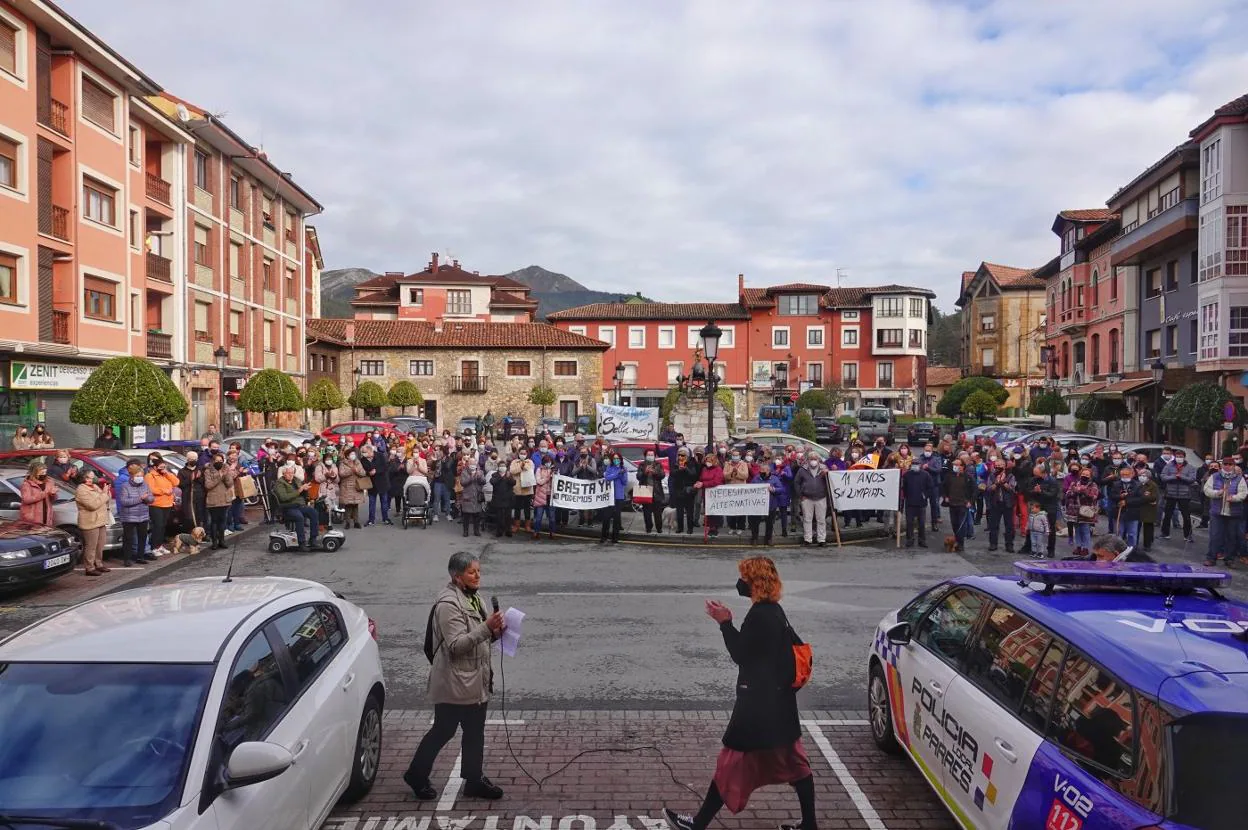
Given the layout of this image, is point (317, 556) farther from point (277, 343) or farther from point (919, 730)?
point (277, 343)

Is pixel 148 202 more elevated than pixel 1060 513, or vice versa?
pixel 148 202

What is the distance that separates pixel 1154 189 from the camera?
3669 cm

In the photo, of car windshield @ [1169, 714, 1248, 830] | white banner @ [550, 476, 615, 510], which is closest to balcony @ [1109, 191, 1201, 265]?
white banner @ [550, 476, 615, 510]

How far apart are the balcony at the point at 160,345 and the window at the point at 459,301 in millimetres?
39618

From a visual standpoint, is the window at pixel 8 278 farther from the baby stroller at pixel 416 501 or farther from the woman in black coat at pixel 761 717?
the woman in black coat at pixel 761 717

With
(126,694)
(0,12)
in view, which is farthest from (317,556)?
(0,12)

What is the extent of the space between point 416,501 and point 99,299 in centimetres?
1641

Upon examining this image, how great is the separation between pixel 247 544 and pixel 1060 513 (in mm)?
15591

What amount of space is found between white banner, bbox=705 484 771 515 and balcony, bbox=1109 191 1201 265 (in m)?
25.5

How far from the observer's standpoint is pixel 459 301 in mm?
72188

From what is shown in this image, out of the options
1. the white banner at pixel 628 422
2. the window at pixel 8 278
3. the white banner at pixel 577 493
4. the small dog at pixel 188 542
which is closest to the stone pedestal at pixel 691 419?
the white banner at pixel 628 422

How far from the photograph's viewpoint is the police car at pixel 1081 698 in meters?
3.47

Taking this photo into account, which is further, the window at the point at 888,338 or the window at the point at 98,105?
the window at the point at 888,338

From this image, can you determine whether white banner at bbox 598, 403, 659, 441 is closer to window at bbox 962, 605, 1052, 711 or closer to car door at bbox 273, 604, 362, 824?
car door at bbox 273, 604, 362, 824
